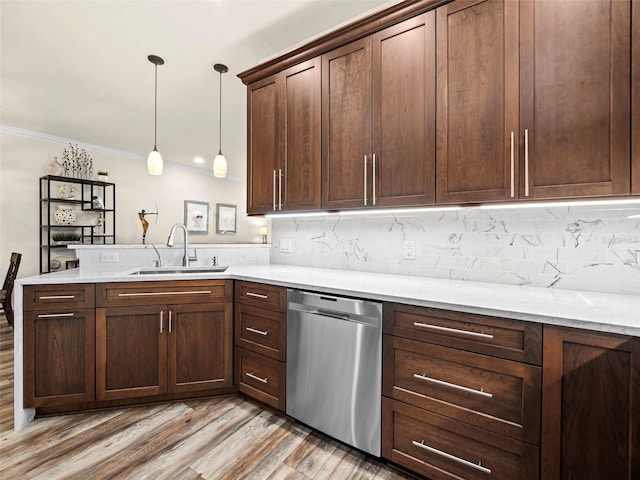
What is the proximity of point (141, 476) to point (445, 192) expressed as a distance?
2.13 metres

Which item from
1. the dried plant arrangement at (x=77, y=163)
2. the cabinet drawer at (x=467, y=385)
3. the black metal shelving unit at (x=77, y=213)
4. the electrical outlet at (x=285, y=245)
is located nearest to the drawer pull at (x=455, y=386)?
the cabinet drawer at (x=467, y=385)

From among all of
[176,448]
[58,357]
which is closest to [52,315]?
[58,357]

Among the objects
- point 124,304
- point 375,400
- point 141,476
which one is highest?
point 124,304

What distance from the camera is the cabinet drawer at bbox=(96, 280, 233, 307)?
2.09 m

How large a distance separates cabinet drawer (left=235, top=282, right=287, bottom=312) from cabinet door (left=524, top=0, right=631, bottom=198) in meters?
1.45

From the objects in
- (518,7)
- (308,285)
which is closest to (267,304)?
(308,285)

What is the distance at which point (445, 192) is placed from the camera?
170 centimetres

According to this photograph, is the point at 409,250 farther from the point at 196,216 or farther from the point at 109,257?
the point at 196,216

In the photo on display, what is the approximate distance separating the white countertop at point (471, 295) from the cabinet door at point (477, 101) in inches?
19.6

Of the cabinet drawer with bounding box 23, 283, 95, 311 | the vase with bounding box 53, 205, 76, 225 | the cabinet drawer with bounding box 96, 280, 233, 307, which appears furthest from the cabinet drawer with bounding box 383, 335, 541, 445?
the vase with bounding box 53, 205, 76, 225

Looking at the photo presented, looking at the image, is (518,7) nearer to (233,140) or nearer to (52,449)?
(52,449)

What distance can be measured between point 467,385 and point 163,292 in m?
1.93

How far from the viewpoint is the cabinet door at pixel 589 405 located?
1033mm

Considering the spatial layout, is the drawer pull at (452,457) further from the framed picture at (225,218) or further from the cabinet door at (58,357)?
the framed picture at (225,218)
